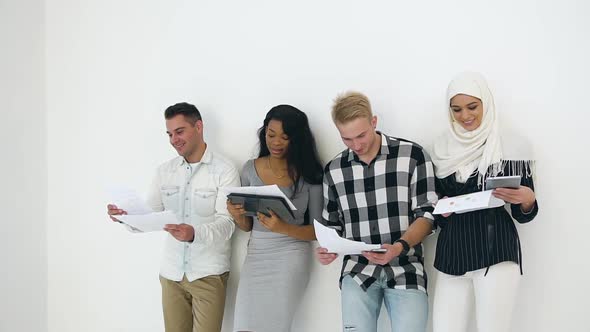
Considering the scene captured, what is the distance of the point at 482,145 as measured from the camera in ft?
9.78

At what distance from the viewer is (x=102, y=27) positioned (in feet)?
14.4

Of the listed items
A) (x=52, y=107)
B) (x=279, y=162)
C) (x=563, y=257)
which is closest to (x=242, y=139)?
(x=279, y=162)

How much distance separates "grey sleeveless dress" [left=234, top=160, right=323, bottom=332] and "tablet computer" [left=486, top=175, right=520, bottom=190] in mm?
1010

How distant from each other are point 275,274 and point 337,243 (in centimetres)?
64

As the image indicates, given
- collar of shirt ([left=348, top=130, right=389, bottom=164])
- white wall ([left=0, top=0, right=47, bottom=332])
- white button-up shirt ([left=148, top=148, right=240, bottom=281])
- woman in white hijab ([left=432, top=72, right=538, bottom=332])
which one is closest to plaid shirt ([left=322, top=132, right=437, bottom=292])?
collar of shirt ([left=348, top=130, right=389, bottom=164])

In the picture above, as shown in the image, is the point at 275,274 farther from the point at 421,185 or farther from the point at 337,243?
the point at 421,185

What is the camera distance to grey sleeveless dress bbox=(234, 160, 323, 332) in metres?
3.39

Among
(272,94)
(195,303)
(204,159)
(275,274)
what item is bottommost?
(195,303)

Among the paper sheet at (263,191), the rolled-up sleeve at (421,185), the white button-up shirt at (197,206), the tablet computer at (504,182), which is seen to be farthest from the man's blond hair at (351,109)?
the white button-up shirt at (197,206)

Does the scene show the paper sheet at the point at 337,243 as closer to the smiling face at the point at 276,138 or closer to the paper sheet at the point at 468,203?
the paper sheet at the point at 468,203

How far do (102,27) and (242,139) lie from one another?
1328 mm

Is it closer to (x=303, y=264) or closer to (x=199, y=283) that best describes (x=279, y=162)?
(x=303, y=264)

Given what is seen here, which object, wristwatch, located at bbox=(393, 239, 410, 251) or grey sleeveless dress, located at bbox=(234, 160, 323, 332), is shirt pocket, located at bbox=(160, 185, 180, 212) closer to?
grey sleeveless dress, located at bbox=(234, 160, 323, 332)

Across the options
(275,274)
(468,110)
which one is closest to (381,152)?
(468,110)
